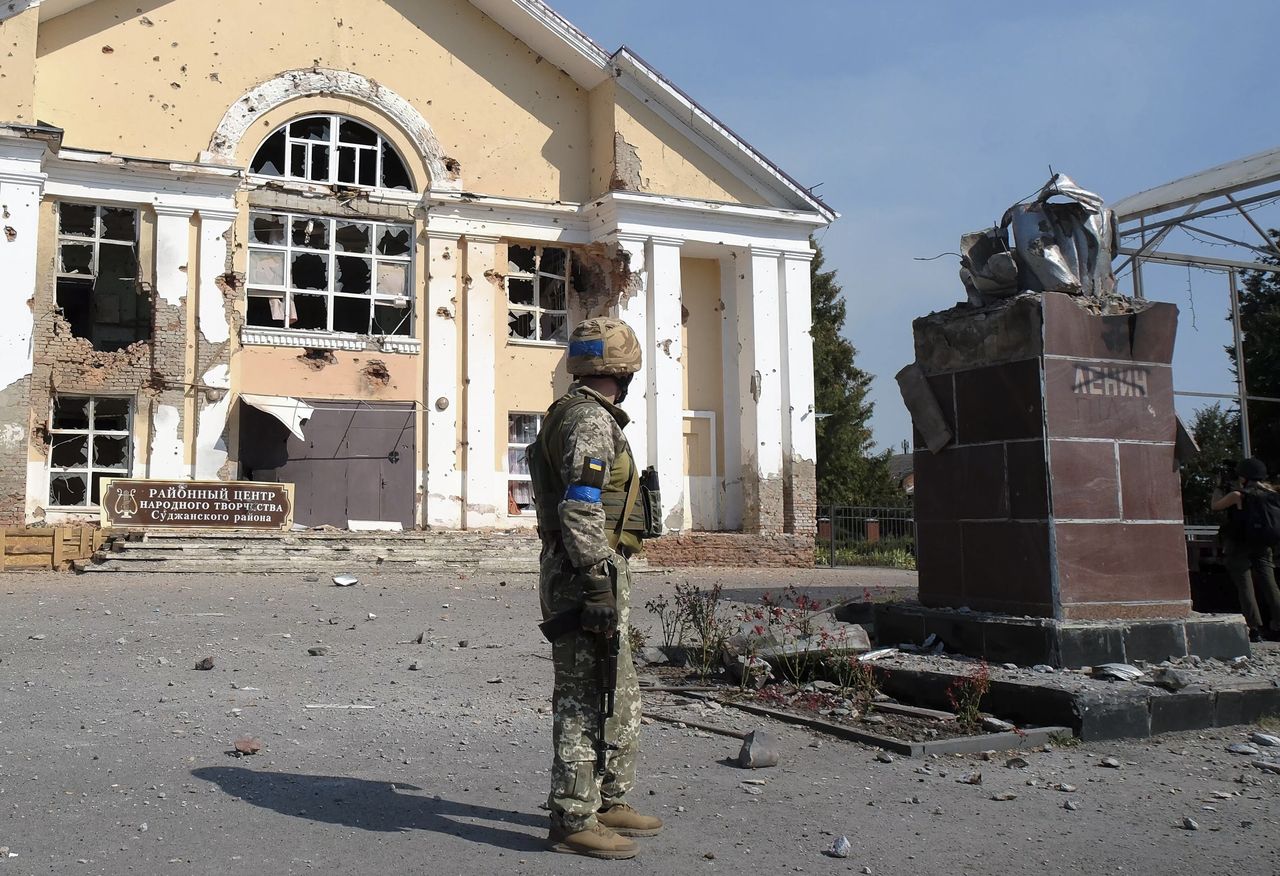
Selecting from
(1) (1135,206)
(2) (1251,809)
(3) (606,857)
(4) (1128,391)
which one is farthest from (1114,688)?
(1) (1135,206)

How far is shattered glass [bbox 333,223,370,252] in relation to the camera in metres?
20.2

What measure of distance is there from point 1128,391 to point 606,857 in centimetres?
479

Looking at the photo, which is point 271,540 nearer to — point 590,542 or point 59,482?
point 59,482

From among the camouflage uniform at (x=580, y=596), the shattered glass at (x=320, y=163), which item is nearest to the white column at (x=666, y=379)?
the shattered glass at (x=320, y=163)

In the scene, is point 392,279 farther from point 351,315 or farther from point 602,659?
point 602,659

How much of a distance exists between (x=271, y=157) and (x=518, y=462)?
6.82m

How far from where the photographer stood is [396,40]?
2091 centimetres

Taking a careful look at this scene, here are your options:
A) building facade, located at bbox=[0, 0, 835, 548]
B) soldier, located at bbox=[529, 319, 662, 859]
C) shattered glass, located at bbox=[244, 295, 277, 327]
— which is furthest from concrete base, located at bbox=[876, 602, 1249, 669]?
shattered glass, located at bbox=[244, 295, 277, 327]

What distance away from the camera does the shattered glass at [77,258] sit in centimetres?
1858

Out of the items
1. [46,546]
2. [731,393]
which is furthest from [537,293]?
[46,546]

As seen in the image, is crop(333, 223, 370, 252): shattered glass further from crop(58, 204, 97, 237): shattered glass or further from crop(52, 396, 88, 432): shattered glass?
crop(52, 396, 88, 432): shattered glass

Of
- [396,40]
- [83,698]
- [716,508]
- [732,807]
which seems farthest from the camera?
[716,508]

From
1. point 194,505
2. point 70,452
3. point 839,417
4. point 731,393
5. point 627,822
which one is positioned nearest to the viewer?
point 627,822

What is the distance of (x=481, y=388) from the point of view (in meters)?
20.8
